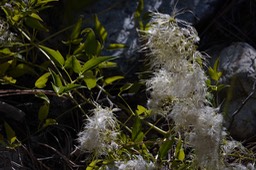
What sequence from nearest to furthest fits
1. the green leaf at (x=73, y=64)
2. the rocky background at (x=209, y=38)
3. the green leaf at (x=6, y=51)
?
1. the green leaf at (x=73, y=64)
2. the green leaf at (x=6, y=51)
3. the rocky background at (x=209, y=38)

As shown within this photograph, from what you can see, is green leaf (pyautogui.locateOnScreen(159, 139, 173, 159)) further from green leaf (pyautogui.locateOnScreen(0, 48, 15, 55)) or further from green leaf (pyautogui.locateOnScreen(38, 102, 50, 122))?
green leaf (pyautogui.locateOnScreen(0, 48, 15, 55))

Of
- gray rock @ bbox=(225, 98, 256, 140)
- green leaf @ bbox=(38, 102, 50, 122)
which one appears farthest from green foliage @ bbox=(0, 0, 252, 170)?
gray rock @ bbox=(225, 98, 256, 140)

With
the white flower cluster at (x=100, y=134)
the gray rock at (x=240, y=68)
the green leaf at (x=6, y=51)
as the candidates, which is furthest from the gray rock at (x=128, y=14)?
the white flower cluster at (x=100, y=134)

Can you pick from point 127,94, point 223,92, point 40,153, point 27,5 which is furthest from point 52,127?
point 223,92

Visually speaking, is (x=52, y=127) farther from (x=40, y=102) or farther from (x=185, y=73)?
(x=185, y=73)

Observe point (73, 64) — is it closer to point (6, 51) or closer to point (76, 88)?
point (76, 88)

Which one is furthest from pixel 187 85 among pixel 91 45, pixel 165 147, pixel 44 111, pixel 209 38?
pixel 209 38

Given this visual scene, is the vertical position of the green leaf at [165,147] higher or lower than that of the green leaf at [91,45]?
lower

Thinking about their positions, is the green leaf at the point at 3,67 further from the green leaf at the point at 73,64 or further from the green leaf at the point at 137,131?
the green leaf at the point at 137,131
